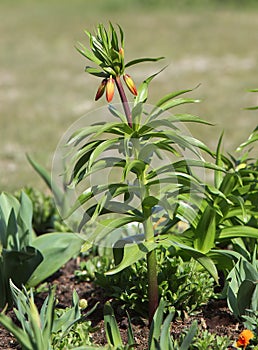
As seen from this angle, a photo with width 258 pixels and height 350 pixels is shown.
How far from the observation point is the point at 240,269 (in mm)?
2852

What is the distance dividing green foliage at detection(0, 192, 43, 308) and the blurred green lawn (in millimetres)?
2399

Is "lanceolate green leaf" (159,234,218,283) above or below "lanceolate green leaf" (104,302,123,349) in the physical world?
above

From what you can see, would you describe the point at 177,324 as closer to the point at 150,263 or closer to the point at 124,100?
the point at 150,263

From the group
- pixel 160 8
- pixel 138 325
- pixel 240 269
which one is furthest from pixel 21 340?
pixel 160 8

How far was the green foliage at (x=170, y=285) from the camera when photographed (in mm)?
3031

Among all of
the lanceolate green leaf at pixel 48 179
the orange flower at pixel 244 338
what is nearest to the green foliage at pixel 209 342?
the orange flower at pixel 244 338

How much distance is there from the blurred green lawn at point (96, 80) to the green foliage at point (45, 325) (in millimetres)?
3242

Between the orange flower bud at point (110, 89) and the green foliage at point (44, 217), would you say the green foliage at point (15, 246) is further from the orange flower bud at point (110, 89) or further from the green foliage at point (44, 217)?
the orange flower bud at point (110, 89)

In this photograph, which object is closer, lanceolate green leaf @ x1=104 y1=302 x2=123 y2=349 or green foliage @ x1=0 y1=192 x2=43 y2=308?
lanceolate green leaf @ x1=104 y1=302 x2=123 y2=349

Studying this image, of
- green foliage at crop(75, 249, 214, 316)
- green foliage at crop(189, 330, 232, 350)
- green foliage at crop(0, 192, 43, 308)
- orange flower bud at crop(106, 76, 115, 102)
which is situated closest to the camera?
orange flower bud at crop(106, 76, 115, 102)

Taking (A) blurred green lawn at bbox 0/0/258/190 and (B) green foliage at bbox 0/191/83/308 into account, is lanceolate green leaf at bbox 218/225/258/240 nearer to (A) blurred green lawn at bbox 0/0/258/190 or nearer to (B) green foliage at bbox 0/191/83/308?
(B) green foliage at bbox 0/191/83/308

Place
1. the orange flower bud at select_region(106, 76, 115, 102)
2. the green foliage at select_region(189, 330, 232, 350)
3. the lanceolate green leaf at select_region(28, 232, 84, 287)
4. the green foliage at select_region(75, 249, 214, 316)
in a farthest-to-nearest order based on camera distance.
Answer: the lanceolate green leaf at select_region(28, 232, 84, 287), the green foliage at select_region(75, 249, 214, 316), the green foliage at select_region(189, 330, 232, 350), the orange flower bud at select_region(106, 76, 115, 102)

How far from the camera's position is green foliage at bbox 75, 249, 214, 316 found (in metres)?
3.03

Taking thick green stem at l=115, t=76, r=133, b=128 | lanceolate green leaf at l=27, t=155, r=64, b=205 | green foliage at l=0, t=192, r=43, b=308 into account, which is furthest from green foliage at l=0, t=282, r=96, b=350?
lanceolate green leaf at l=27, t=155, r=64, b=205
